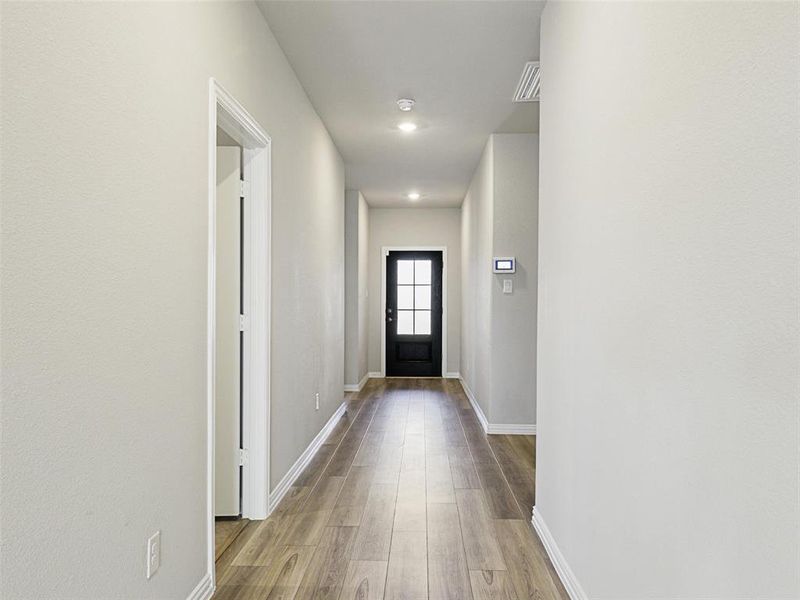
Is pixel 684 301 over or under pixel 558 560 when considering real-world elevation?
over

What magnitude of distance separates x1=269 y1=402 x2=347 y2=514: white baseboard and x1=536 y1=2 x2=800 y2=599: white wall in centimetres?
165

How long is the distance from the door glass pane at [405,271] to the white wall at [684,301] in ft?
21.4

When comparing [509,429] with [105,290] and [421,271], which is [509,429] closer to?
[105,290]

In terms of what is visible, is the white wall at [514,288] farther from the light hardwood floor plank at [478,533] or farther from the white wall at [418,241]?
the white wall at [418,241]

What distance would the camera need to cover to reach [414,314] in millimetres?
8680

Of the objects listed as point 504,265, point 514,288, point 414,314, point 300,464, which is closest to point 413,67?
point 504,265

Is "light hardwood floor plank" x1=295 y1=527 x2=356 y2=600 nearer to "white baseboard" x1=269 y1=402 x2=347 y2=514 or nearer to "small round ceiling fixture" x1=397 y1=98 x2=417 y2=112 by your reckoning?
"white baseboard" x1=269 y1=402 x2=347 y2=514

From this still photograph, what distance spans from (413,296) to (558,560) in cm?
650

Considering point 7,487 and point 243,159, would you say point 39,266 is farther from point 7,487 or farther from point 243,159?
point 243,159

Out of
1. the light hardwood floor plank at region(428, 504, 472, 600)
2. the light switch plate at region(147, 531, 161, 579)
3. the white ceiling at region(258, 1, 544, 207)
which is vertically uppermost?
the white ceiling at region(258, 1, 544, 207)

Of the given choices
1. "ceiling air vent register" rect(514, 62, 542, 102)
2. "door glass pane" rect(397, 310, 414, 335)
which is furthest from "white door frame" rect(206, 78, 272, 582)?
"door glass pane" rect(397, 310, 414, 335)

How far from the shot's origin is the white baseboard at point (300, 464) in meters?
3.09

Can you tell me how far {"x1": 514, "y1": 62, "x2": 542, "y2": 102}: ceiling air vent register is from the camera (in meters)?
3.40

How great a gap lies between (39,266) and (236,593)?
1579mm
